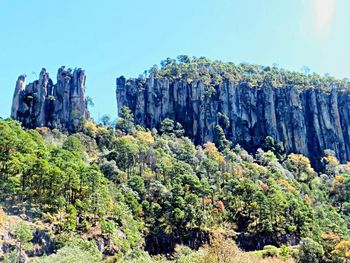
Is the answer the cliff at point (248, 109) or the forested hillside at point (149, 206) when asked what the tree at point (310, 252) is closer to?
the forested hillside at point (149, 206)

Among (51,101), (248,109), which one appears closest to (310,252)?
(51,101)

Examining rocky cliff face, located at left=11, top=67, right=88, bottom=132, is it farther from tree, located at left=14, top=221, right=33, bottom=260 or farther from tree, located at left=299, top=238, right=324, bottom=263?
tree, located at left=299, top=238, right=324, bottom=263

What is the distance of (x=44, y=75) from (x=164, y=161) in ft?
127

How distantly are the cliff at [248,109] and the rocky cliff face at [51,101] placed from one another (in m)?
21.8

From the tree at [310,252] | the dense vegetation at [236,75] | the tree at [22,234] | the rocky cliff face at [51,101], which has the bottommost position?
the tree at [310,252]

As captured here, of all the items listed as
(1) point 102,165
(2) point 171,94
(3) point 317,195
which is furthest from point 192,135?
(1) point 102,165

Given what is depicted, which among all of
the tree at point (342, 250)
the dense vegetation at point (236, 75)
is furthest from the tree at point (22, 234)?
the dense vegetation at point (236, 75)

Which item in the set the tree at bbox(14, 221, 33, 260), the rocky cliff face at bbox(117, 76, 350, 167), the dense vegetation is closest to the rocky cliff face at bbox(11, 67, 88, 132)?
the rocky cliff face at bbox(117, 76, 350, 167)

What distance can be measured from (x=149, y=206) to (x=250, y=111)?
68.9 metres

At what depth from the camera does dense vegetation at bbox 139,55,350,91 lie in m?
125

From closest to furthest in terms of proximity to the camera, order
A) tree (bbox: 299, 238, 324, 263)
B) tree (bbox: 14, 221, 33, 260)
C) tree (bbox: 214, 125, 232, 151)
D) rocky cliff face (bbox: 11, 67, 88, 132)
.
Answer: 1. tree (bbox: 14, 221, 33, 260)
2. tree (bbox: 299, 238, 324, 263)
3. rocky cliff face (bbox: 11, 67, 88, 132)
4. tree (bbox: 214, 125, 232, 151)

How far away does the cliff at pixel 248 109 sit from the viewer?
116062 mm

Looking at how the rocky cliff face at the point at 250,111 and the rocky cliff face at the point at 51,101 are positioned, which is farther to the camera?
the rocky cliff face at the point at 250,111

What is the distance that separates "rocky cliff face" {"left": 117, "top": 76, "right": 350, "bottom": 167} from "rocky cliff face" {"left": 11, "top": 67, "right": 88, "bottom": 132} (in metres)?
22.3
